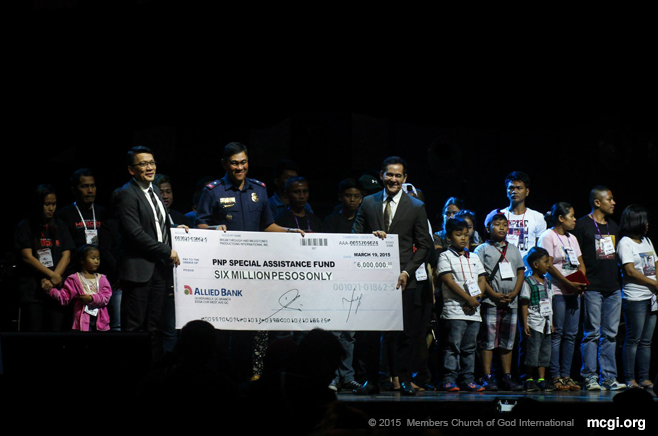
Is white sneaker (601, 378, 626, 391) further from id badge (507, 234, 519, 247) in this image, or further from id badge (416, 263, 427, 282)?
id badge (416, 263, 427, 282)

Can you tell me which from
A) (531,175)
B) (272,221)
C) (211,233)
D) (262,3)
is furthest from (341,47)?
(531,175)

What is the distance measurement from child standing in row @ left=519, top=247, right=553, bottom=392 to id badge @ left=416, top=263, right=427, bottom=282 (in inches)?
47.0

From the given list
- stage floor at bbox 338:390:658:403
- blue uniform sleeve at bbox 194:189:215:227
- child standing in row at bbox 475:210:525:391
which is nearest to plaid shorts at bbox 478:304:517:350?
child standing in row at bbox 475:210:525:391

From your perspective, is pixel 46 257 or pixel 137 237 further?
pixel 46 257

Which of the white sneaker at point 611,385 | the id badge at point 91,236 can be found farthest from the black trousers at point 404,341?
the id badge at point 91,236

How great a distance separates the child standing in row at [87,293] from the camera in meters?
6.97

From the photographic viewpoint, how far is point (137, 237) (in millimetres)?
6305

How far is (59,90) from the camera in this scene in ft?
26.9

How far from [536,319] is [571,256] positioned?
819mm

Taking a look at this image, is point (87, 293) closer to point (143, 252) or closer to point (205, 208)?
point (143, 252)

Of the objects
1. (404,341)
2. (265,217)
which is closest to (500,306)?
(404,341)

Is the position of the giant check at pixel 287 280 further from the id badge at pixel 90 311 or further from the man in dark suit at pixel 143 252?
Result: the id badge at pixel 90 311

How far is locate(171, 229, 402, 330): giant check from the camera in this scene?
6.49m

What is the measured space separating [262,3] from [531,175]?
17.9ft
